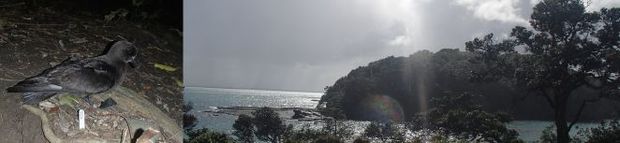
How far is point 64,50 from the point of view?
287cm

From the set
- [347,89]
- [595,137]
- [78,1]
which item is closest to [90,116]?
[78,1]

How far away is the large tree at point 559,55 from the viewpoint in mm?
3211

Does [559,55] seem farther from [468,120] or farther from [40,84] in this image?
[40,84]

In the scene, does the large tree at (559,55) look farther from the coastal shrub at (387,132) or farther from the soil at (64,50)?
the soil at (64,50)

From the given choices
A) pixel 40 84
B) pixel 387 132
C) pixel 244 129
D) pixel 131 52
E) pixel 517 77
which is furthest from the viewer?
pixel 244 129

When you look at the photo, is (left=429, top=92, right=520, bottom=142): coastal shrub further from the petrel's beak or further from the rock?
the petrel's beak

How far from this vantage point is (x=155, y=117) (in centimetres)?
314

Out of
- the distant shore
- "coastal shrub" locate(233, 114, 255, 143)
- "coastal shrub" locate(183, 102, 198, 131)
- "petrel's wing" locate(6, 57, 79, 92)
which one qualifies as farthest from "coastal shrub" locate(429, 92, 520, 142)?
"petrel's wing" locate(6, 57, 79, 92)

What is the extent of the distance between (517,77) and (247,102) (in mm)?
1518

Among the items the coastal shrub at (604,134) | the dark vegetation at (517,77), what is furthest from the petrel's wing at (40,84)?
the coastal shrub at (604,134)

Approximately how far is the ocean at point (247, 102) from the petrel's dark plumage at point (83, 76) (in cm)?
54

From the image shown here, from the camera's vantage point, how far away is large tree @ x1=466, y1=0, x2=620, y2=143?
3211 millimetres

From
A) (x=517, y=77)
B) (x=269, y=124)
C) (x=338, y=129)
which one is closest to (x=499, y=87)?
(x=517, y=77)

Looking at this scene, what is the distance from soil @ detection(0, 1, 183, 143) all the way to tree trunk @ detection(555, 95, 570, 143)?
2.05 metres
